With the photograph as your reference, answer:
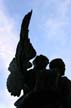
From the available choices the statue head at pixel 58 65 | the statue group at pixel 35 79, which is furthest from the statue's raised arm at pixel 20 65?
the statue head at pixel 58 65

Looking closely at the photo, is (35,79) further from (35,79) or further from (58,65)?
(58,65)

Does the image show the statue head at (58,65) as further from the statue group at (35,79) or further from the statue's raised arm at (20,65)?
the statue's raised arm at (20,65)

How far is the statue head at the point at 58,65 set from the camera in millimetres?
18594

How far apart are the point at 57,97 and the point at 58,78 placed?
48cm

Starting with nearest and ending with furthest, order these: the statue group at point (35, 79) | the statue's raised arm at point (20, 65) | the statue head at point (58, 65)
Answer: the statue group at point (35, 79) < the statue's raised arm at point (20, 65) < the statue head at point (58, 65)

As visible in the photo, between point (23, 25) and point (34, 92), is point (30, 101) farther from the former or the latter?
point (23, 25)

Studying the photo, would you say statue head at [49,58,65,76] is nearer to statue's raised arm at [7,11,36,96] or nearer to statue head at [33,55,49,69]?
statue head at [33,55,49,69]

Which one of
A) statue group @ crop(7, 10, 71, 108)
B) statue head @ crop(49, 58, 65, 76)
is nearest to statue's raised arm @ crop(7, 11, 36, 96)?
statue group @ crop(7, 10, 71, 108)

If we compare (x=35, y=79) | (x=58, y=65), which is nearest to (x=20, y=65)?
(x=35, y=79)

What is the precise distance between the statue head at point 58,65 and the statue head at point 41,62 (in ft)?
0.46

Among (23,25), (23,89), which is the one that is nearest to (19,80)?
(23,89)

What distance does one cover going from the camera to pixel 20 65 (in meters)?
18.3

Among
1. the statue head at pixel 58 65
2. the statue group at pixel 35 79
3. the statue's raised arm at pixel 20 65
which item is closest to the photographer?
the statue group at pixel 35 79

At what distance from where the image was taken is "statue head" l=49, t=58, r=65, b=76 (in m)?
18.6
